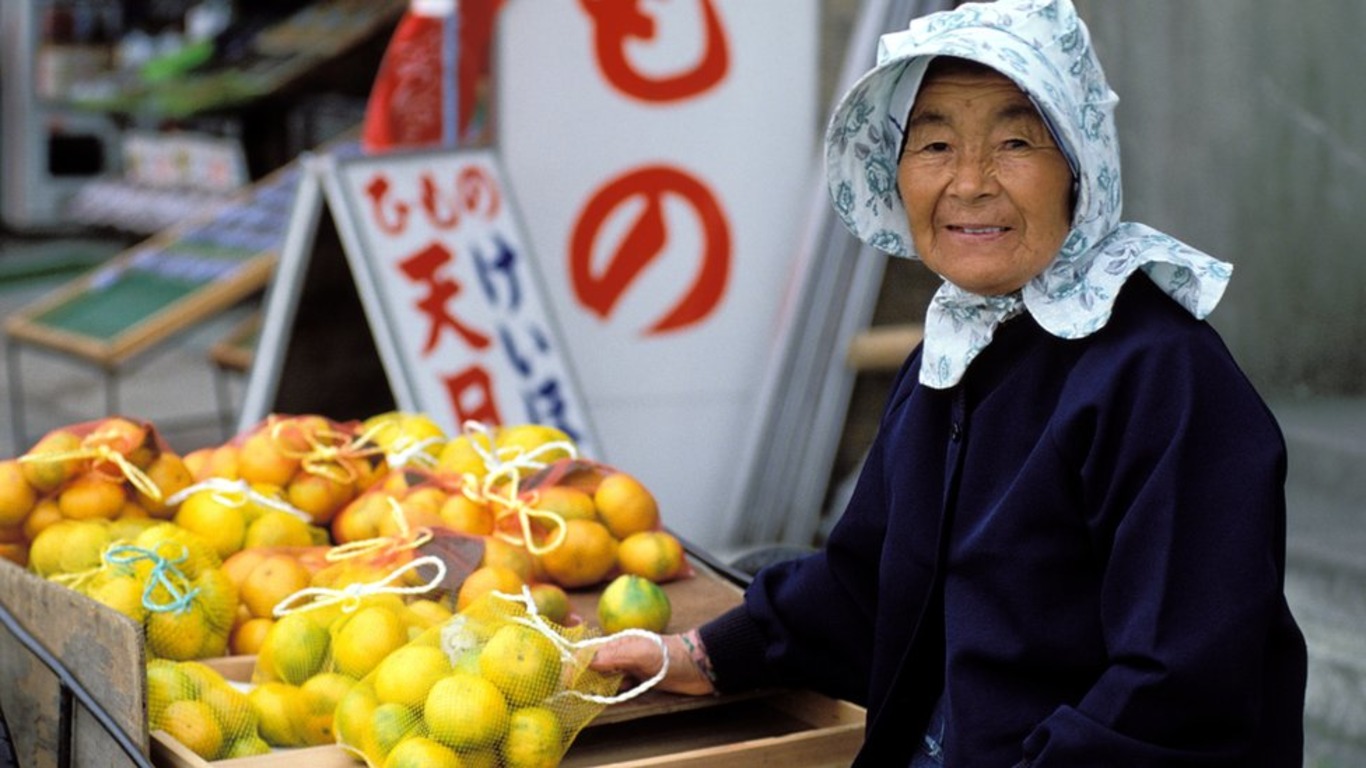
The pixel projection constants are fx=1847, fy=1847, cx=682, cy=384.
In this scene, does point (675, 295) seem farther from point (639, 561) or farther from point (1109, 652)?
point (1109, 652)

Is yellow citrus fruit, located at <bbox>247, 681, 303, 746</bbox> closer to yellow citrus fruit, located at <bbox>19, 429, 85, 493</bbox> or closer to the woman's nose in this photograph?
yellow citrus fruit, located at <bbox>19, 429, 85, 493</bbox>

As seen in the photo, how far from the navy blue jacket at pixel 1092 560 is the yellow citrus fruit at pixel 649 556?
0.58 metres

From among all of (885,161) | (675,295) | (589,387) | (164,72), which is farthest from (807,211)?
(164,72)

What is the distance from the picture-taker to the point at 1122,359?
5.75 feet

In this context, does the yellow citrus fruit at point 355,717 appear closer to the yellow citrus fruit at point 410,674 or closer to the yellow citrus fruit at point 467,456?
the yellow citrus fruit at point 410,674

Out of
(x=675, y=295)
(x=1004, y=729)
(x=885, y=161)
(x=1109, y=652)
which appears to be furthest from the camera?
(x=675, y=295)

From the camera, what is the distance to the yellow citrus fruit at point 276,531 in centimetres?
268

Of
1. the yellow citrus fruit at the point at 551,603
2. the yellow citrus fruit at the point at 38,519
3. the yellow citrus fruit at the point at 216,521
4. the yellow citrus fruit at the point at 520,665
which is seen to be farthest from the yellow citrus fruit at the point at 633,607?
the yellow citrus fruit at the point at 38,519

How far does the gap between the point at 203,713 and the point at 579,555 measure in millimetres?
630

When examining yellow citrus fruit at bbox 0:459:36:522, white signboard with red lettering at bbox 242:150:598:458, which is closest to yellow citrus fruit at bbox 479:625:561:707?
yellow citrus fruit at bbox 0:459:36:522

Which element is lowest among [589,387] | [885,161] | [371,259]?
[589,387]

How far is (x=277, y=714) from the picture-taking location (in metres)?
2.21

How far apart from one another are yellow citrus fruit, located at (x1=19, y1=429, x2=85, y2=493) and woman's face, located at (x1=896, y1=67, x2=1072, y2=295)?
1404mm

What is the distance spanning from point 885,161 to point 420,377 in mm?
2660
